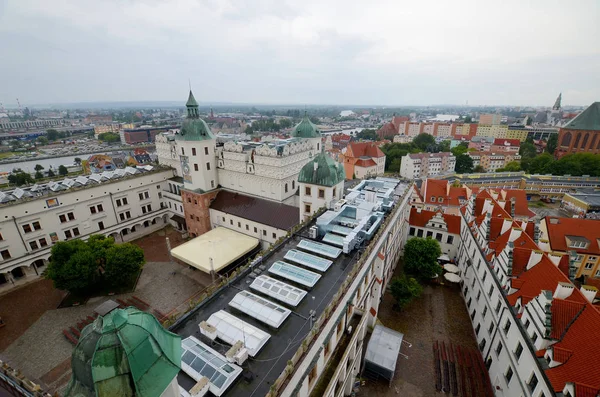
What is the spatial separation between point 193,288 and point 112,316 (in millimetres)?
33984

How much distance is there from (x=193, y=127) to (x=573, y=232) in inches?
2318

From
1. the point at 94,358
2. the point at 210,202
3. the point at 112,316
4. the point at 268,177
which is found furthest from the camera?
the point at 210,202

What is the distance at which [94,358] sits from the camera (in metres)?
6.55

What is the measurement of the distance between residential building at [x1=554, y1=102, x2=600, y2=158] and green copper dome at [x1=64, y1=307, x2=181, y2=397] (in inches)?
5543

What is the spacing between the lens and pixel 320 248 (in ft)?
79.4

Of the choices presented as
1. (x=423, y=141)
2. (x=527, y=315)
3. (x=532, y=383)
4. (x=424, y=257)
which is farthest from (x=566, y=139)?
(x=532, y=383)

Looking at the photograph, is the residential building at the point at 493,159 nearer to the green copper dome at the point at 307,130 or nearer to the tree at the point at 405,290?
the green copper dome at the point at 307,130

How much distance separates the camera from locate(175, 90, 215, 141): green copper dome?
44.0 meters

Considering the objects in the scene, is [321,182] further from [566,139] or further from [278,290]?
[566,139]

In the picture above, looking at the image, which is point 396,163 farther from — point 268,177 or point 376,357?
point 376,357

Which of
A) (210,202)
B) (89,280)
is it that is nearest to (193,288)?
(89,280)

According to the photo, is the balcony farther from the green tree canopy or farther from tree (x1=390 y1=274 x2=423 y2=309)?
the green tree canopy

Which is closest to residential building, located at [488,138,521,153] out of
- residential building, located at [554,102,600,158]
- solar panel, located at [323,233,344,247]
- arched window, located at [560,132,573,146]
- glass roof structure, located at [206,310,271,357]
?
arched window, located at [560,132,573,146]

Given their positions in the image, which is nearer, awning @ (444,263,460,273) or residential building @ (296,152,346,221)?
residential building @ (296,152,346,221)
